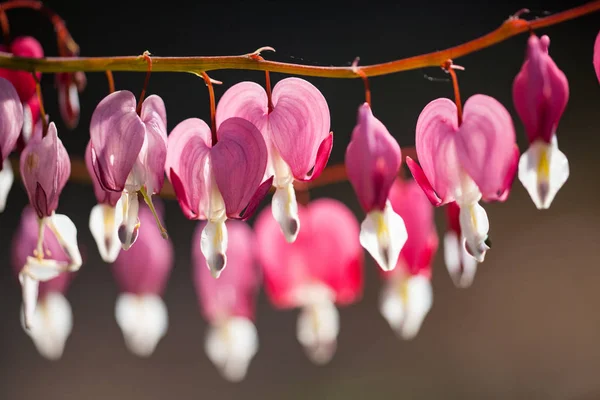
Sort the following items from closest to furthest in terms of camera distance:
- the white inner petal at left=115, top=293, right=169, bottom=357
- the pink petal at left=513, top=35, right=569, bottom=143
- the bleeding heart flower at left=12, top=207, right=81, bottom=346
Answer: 1. the pink petal at left=513, top=35, right=569, bottom=143
2. the bleeding heart flower at left=12, top=207, right=81, bottom=346
3. the white inner petal at left=115, top=293, right=169, bottom=357

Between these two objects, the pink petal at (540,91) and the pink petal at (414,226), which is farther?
the pink petal at (414,226)

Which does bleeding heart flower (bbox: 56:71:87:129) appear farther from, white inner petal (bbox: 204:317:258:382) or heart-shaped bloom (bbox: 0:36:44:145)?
white inner petal (bbox: 204:317:258:382)

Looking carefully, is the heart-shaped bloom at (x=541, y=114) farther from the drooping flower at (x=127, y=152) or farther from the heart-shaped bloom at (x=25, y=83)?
the heart-shaped bloom at (x=25, y=83)

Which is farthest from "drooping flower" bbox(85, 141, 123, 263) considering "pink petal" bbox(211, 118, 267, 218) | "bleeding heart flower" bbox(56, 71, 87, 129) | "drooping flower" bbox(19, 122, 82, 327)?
"bleeding heart flower" bbox(56, 71, 87, 129)

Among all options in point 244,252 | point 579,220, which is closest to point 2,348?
point 244,252

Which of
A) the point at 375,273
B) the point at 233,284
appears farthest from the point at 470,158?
the point at 375,273

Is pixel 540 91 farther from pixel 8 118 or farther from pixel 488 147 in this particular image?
pixel 8 118

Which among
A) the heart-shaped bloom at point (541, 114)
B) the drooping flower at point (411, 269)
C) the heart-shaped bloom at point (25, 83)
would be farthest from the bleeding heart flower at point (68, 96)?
the heart-shaped bloom at point (541, 114)
